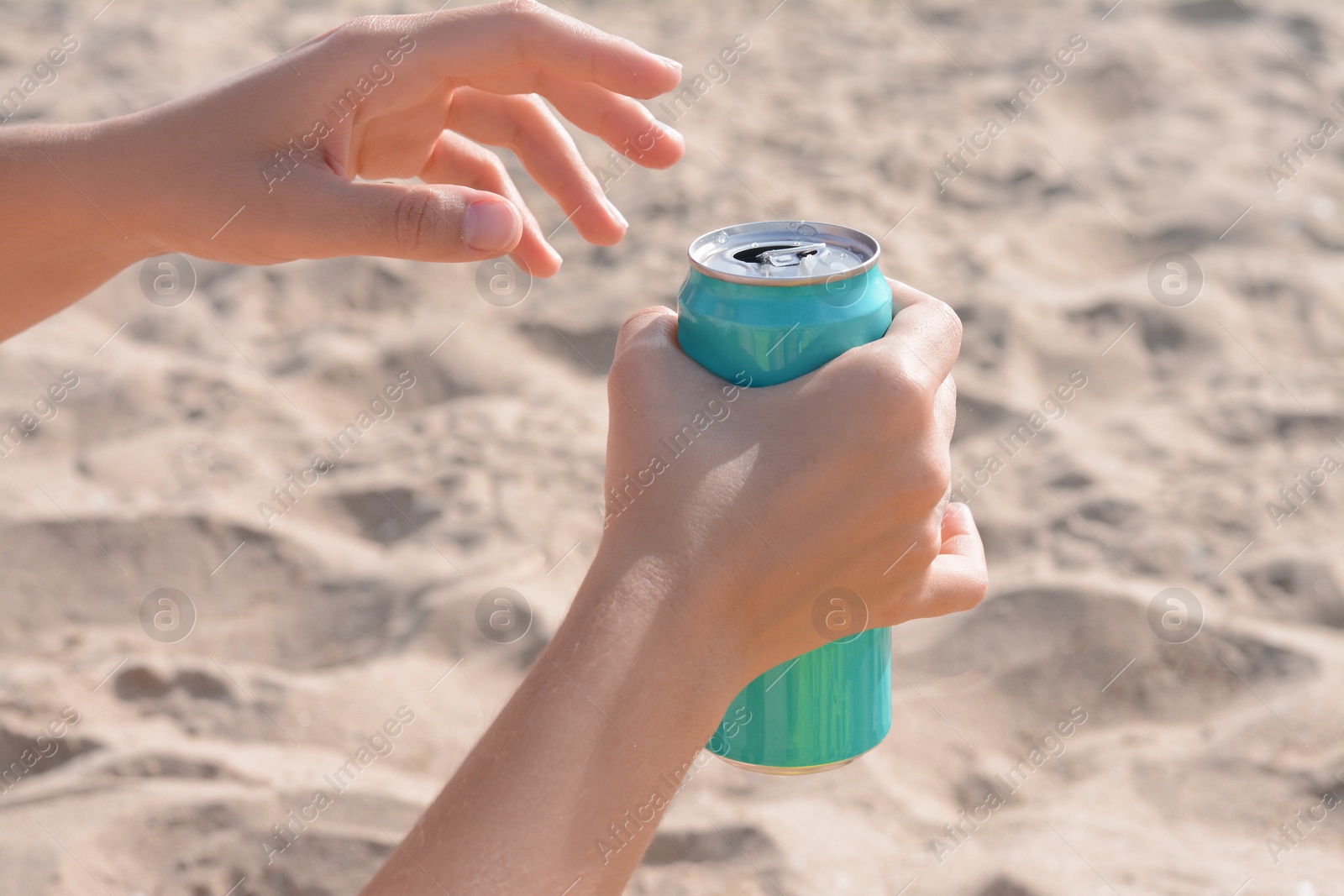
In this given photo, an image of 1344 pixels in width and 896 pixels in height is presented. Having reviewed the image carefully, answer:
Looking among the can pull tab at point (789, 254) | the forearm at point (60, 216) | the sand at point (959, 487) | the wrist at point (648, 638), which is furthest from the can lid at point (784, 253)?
the sand at point (959, 487)

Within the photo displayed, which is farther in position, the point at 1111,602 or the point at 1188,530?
the point at 1188,530

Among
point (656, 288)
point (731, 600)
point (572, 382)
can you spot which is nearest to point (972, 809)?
point (731, 600)

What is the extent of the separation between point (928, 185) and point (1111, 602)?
4.71 ft

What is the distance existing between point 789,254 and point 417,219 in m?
0.37

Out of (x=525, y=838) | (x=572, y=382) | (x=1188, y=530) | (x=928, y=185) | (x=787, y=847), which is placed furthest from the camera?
(x=928, y=185)

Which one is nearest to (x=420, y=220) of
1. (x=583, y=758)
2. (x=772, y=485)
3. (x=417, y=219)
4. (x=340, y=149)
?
(x=417, y=219)

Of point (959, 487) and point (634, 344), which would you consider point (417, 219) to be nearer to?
point (634, 344)

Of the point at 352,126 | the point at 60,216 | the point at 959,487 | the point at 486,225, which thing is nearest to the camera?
the point at 486,225

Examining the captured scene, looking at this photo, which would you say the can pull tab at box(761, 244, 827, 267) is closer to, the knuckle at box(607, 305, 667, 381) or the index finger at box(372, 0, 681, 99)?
the knuckle at box(607, 305, 667, 381)

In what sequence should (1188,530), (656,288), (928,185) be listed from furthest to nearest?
(928,185) < (656,288) < (1188,530)

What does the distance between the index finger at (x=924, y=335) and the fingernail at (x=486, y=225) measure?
39cm

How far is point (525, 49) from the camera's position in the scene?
4.12 feet

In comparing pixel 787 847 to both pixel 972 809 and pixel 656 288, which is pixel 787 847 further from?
pixel 656 288

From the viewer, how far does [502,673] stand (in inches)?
74.6
